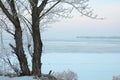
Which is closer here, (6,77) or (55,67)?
(6,77)

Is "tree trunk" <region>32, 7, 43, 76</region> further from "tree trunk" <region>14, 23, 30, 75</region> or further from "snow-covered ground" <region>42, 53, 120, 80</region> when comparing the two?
"snow-covered ground" <region>42, 53, 120, 80</region>

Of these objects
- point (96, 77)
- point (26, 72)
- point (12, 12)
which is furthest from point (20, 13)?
point (96, 77)

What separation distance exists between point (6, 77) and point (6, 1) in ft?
7.72

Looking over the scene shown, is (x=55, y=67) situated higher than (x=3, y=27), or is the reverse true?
(x=3, y=27)

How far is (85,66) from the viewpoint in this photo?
917 inches

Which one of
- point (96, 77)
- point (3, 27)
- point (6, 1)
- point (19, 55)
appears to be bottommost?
point (96, 77)

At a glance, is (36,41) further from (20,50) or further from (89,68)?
(89,68)

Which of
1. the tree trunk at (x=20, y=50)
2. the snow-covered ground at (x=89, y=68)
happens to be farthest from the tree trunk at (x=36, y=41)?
the snow-covered ground at (x=89, y=68)

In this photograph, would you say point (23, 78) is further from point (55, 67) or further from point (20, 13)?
point (55, 67)

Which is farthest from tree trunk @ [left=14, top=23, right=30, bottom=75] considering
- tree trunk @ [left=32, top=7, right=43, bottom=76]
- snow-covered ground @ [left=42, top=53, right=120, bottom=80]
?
snow-covered ground @ [left=42, top=53, right=120, bottom=80]

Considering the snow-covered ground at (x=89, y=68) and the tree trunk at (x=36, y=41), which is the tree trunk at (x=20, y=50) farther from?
the snow-covered ground at (x=89, y=68)

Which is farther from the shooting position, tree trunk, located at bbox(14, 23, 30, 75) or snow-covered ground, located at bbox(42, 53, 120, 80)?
snow-covered ground, located at bbox(42, 53, 120, 80)

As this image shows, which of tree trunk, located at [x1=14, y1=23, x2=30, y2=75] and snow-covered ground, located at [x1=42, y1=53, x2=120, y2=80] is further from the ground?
tree trunk, located at [x1=14, y1=23, x2=30, y2=75]

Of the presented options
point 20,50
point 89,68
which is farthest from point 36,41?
point 89,68
